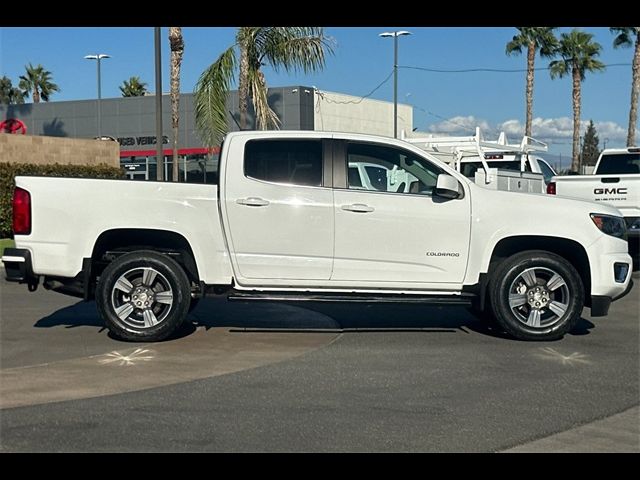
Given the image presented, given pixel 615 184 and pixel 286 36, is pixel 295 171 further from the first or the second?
pixel 286 36

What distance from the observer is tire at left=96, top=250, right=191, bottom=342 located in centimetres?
789

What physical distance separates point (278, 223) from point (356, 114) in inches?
1524

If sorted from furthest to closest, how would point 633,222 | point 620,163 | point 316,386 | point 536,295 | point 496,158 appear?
point 496,158
point 620,163
point 633,222
point 536,295
point 316,386

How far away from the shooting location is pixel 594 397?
6160 millimetres

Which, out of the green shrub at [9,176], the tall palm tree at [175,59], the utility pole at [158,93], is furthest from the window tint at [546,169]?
the green shrub at [9,176]

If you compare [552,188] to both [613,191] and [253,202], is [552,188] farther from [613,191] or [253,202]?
[253,202]

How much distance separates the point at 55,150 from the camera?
904 inches

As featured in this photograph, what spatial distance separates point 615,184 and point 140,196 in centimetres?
933

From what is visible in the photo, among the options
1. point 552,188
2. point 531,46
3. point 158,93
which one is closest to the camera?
point 552,188

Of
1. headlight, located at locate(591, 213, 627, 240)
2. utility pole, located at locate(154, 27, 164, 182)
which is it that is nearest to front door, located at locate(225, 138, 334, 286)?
headlight, located at locate(591, 213, 627, 240)

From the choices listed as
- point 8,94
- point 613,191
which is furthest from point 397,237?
point 8,94

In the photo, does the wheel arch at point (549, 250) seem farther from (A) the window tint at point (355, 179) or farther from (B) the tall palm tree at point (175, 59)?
(B) the tall palm tree at point (175, 59)

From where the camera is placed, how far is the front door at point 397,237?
7.91 metres

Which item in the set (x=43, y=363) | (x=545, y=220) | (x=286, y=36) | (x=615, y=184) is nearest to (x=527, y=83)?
(x=286, y=36)
